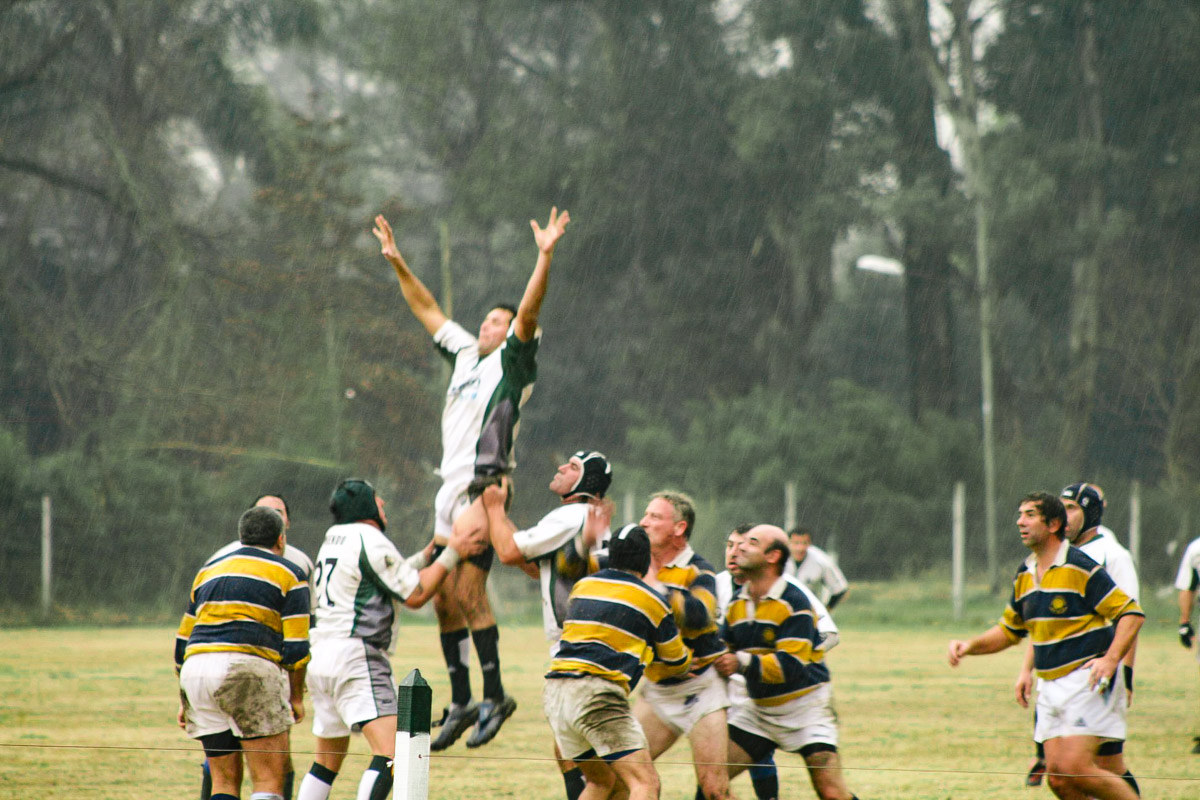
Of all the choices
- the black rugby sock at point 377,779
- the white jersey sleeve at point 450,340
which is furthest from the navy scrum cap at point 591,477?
the black rugby sock at point 377,779

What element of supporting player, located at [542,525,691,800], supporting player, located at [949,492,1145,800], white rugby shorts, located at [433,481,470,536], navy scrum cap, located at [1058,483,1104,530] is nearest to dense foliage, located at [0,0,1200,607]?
navy scrum cap, located at [1058,483,1104,530]

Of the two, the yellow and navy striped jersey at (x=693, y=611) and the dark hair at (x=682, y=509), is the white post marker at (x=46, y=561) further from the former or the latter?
the yellow and navy striped jersey at (x=693, y=611)

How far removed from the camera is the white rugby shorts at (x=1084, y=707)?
7.93 m

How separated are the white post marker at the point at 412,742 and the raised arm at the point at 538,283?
2744mm

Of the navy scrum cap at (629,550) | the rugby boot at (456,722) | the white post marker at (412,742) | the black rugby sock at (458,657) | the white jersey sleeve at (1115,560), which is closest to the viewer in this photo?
the white post marker at (412,742)

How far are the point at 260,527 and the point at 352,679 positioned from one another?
0.96m

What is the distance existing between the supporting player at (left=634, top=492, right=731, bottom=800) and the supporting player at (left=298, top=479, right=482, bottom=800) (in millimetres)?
1041

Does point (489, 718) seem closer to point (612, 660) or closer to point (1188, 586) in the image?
point (612, 660)

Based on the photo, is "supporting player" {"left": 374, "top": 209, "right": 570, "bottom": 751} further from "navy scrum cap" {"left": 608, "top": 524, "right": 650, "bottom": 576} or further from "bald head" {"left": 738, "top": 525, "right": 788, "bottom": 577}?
"bald head" {"left": 738, "top": 525, "right": 788, "bottom": 577}

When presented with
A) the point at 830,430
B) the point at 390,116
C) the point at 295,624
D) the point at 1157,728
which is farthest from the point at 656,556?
the point at 390,116

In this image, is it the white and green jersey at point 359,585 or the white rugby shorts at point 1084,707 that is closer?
the white and green jersey at point 359,585

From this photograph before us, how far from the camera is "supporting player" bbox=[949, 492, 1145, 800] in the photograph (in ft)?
25.9

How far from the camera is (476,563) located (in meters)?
8.37

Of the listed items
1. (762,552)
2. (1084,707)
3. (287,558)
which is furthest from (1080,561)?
(287,558)
